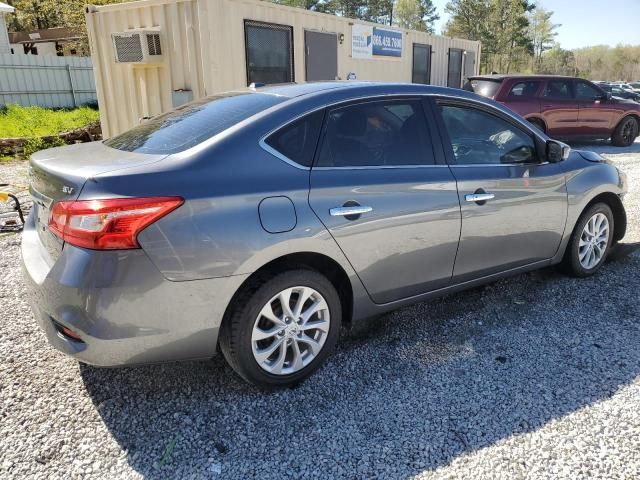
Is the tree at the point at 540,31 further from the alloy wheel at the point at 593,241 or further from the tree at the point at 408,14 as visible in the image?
the alloy wheel at the point at 593,241

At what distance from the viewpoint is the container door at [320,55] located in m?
9.30

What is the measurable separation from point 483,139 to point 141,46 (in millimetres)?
6339

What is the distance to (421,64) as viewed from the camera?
1245cm

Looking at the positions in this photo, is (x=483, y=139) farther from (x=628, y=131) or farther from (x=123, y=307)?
(x=628, y=131)

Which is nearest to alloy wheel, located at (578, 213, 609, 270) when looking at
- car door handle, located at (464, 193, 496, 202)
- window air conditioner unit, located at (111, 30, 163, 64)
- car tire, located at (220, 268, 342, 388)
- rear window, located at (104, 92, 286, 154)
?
car door handle, located at (464, 193, 496, 202)

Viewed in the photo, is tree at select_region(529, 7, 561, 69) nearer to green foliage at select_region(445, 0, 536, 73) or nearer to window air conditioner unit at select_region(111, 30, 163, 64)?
green foliage at select_region(445, 0, 536, 73)

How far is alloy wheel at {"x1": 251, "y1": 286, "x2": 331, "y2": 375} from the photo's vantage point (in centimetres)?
262

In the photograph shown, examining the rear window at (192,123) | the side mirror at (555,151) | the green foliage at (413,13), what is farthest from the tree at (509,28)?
the rear window at (192,123)

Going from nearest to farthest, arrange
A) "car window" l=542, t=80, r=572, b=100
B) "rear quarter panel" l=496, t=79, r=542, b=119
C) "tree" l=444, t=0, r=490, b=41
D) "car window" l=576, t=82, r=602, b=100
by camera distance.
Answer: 1. "rear quarter panel" l=496, t=79, r=542, b=119
2. "car window" l=542, t=80, r=572, b=100
3. "car window" l=576, t=82, r=602, b=100
4. "tree" l=444, t=0, r=490, b=41

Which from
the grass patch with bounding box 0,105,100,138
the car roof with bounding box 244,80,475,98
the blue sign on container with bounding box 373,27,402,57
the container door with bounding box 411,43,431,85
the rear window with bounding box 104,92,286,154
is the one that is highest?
the blue sign on container with bounding box 373,27,402,57

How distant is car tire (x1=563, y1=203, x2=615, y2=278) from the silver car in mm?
466

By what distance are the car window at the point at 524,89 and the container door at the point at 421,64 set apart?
2.28 metres

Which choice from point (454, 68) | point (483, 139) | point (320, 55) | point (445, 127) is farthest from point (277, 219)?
point (454, 68)

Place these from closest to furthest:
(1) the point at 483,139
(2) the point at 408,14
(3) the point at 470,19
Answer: (1) the point at 483,139 → (3) the point at 470,19 → (2) the point at 408,14
